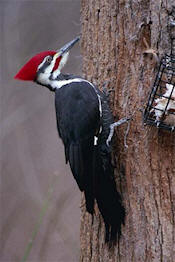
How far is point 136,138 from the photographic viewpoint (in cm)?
276

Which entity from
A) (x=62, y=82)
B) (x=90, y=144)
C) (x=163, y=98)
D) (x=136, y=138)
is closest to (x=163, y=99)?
(x=163, y=98)

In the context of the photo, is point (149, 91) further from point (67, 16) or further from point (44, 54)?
point (67, 16)

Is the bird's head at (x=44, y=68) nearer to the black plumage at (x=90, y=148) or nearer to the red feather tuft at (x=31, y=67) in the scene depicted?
the red feather tuft at (x=31, y=67)

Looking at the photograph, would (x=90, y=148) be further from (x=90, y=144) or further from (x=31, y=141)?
(x=31, y=141)

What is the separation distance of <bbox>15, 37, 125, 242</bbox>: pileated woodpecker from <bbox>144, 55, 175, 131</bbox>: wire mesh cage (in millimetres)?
395

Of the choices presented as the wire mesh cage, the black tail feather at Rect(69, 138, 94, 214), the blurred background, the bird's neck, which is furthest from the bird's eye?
the blurred background

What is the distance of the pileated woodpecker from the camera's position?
2.80m

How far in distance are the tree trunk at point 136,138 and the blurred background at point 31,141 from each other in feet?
6.73

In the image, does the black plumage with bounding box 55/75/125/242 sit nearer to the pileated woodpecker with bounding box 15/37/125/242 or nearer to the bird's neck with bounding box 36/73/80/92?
the pileated woodpecker with bounding box 15/37/125/242

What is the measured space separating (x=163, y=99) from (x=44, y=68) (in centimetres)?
98

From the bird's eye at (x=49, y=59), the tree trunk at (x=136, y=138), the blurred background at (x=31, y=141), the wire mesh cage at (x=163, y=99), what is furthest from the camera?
the blurred background at (x=31, y=141)

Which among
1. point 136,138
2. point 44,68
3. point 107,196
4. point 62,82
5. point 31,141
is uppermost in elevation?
point 44,68

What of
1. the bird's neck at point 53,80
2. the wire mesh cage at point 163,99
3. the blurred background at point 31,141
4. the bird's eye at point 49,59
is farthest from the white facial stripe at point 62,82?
the blurred background at point 31,141

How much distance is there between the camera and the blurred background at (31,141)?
16.5ft
